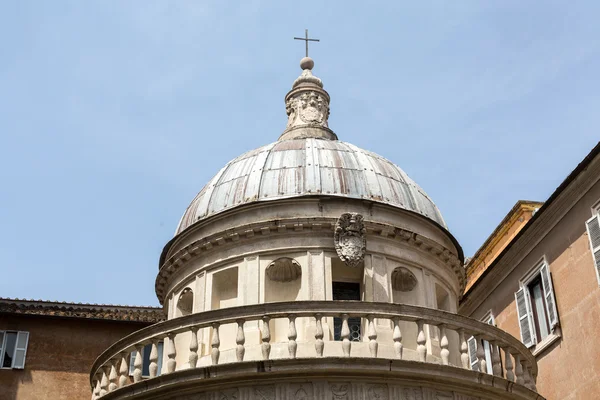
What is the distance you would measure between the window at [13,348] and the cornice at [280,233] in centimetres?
952

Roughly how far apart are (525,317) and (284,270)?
777cm

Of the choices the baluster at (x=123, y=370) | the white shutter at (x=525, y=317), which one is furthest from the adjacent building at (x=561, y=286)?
the baluster at (x=123, y=370)

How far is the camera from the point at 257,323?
18.3m

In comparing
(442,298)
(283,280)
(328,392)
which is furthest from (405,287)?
(328,392)

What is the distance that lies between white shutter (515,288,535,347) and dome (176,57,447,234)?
3.42m

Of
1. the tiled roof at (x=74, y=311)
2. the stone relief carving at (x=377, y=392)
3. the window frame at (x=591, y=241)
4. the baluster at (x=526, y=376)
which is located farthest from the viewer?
the tiled roof at (x=74, y=311)

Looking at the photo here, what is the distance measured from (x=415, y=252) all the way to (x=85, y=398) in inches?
528

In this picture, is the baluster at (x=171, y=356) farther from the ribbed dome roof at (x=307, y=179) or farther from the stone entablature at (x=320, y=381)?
the ribbed dome roof at (x=307, y=179)

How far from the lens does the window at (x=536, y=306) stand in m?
22.2

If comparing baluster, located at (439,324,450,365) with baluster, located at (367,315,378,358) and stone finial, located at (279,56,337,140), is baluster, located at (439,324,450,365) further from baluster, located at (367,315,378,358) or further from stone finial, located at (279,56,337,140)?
stone finial, located at (279,56,337,140)

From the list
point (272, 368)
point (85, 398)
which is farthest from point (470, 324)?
point (85, 398)

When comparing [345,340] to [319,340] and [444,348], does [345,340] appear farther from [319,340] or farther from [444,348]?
[444,348]

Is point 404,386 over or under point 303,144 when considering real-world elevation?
under

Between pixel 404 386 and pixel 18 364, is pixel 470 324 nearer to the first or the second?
pixel 404 386
